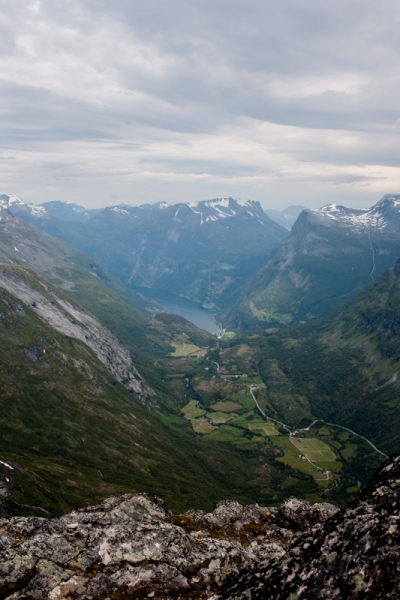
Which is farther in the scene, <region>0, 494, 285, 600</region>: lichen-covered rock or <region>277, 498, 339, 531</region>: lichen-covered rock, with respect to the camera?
<region>277, 498, 339, 531</region>: lichen-covered rock

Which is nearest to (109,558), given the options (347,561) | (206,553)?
(206,553)

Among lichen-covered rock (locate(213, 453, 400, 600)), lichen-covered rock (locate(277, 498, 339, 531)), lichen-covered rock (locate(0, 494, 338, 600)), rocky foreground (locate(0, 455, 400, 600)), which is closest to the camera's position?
lichen-covered rock (locate(213, 453, 400, 600))

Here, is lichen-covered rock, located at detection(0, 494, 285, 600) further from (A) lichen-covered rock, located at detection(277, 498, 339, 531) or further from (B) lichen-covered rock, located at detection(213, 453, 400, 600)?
(A) lichen-covered rock, located at detection(277, 498, 339, 531)

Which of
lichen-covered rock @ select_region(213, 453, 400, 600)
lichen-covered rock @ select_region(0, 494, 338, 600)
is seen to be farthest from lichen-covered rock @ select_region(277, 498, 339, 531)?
lichen-covered rock @ select_region(213, 453, 400, 600)

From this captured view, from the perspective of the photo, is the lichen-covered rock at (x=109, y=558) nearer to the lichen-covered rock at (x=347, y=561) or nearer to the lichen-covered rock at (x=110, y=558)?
the lichen-covered rock at (x=110, y=558)

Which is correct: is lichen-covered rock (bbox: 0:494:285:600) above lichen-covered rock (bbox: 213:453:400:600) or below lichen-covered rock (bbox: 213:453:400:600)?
below

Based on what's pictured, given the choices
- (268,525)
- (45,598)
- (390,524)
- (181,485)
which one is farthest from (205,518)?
(181,485)
